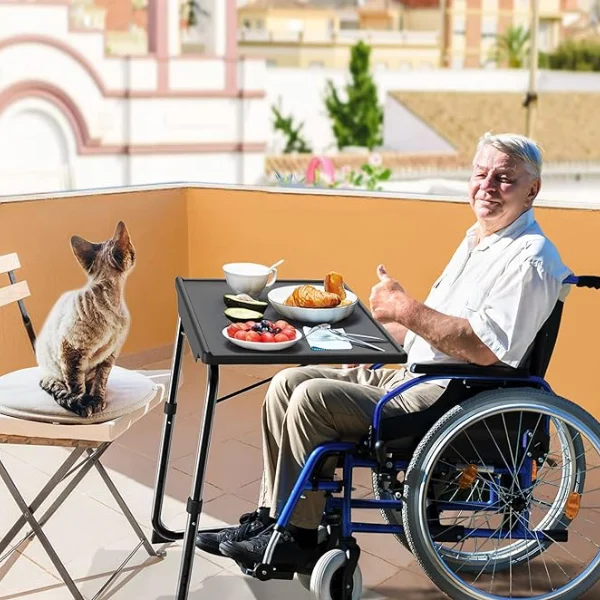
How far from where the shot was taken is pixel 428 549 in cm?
221

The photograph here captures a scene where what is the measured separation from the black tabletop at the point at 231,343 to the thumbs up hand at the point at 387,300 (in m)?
0.04

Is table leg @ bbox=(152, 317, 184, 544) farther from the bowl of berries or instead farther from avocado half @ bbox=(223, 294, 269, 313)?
the bowl of berries

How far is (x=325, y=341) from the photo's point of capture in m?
2.17

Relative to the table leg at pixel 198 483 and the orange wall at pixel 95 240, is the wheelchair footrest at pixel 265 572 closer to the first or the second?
the table leg at pixel 198 483

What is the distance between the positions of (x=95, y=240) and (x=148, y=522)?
1.64 meters

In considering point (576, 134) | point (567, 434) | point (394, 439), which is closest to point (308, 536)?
point (394, 439)

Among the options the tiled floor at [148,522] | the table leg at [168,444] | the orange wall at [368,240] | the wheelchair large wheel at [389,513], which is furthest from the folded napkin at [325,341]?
the orange wall at [368,240]

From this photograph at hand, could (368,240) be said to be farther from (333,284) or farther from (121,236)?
(121,236)

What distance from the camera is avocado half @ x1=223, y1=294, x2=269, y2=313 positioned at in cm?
234

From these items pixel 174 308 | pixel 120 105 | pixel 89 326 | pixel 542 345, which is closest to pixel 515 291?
pixel 542 345

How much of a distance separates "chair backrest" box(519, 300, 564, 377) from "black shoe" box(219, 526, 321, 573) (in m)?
0.61

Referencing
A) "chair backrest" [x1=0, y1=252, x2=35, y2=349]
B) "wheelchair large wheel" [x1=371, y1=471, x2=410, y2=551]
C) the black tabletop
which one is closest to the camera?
the black tabletop

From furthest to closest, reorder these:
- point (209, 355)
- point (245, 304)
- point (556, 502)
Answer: point (556, 502) → point (245, 304) → point (209, 355)

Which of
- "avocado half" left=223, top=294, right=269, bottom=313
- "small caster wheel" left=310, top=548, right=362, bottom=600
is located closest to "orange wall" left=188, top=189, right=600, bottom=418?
"avocado half" left=223, top=294, right=269, bottom=313
